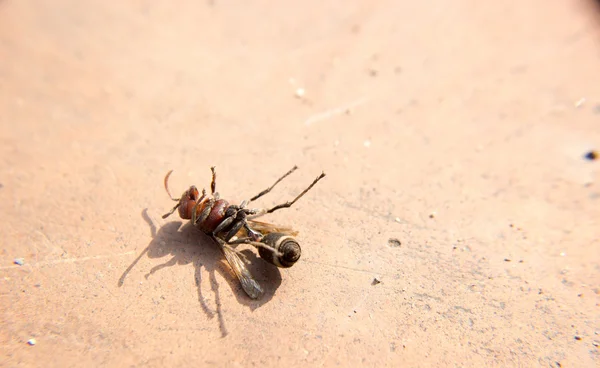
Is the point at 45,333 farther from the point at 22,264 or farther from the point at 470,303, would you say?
the point at 470,303

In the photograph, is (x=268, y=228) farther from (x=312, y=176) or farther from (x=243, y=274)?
(x=312, y=176)

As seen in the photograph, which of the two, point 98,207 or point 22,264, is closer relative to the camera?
point 22,264

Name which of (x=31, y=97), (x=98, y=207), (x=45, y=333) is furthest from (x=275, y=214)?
(x=31, y=97)

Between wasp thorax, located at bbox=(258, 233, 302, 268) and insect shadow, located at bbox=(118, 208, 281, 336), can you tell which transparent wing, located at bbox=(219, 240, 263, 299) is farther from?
wasp thorax, located at bbox=(258, 233, 302, 268)

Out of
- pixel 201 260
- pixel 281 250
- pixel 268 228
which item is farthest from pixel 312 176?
pixel 201 260

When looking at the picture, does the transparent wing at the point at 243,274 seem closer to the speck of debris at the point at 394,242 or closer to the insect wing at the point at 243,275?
the insect wing at the point at 243,275
